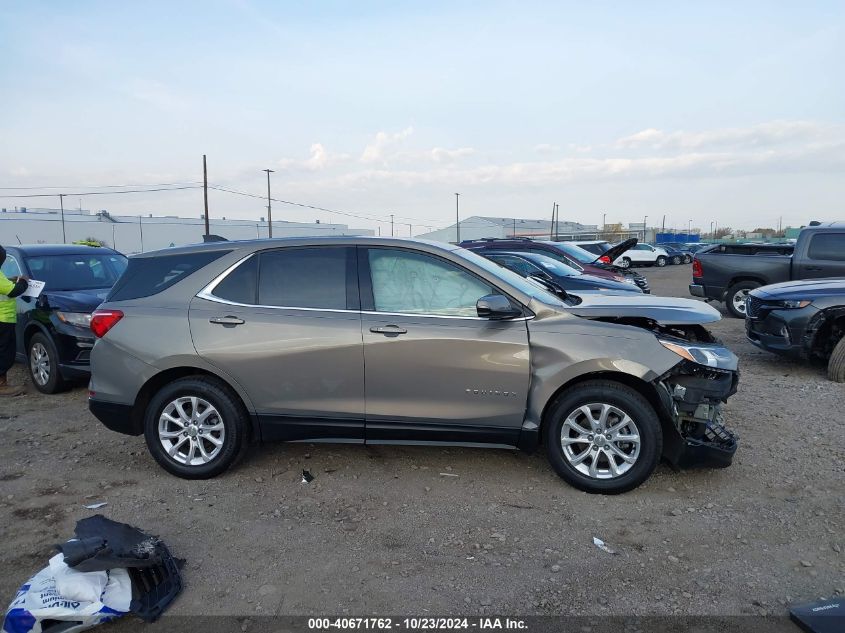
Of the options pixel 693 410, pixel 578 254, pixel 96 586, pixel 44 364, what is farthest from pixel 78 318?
pixel 578 254

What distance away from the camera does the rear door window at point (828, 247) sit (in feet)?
34.2

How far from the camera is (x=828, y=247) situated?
417 inches

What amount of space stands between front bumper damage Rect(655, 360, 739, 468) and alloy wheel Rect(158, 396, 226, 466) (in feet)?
10.1

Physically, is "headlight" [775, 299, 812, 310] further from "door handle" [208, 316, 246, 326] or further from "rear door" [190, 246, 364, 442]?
"door handle" [208, 316, 246, 326]

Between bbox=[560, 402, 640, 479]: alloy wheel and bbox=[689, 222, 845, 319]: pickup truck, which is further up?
bbox=[689, 222, 845, 319]: pickup truck

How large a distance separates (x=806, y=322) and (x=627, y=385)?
446 centimetres

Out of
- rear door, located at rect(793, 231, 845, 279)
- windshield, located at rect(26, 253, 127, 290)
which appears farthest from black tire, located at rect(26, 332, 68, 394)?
rear door, located at rect(793, 231, 845, 279)

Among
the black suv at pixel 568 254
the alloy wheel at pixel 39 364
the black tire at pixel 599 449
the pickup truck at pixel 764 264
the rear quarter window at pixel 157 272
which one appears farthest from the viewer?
the black suv at pixel 568 254

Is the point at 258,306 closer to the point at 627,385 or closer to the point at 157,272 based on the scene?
the point at 157,272

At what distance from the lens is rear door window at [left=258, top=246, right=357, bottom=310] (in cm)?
437

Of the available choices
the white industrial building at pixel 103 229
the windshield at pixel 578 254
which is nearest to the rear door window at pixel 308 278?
the windshield at pixel 578 254

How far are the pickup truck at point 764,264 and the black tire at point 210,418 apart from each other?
407 inches

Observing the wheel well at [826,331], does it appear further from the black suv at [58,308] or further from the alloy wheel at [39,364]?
the alloy wheel at [39,364]

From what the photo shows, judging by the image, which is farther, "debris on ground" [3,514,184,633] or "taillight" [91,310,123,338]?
"taillight" [91,310,123,338]
